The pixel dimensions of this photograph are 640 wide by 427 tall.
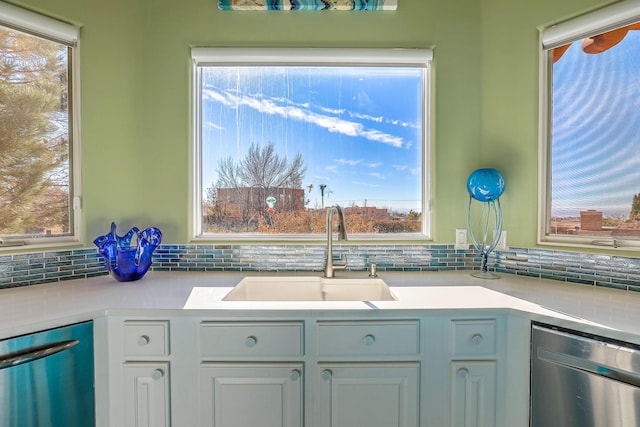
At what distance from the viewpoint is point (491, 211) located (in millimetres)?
1969

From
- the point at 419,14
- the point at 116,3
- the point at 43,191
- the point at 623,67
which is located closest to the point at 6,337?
the point at 43,191

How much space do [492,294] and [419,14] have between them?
167cm

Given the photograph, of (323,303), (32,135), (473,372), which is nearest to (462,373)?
(473,372)

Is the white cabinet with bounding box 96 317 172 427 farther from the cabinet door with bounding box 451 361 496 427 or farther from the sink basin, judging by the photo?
the cabinet door with bounding box 451 361 496 427

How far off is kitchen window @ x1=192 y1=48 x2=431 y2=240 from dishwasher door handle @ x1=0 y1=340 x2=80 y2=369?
93 cm

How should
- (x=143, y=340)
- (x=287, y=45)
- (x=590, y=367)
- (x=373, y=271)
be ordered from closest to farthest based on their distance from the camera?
(x=590, y=367) < (x=143, y=340) < (x=373, y=271) < (x=287, y=45)

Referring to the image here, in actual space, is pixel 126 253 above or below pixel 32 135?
below

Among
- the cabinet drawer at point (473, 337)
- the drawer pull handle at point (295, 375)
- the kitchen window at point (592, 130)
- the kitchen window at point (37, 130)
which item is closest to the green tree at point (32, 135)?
the kitchen window at point (37, 130)

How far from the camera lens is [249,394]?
1.30 meters

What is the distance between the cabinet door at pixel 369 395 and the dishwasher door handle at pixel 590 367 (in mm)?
486

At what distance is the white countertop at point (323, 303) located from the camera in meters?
1.18

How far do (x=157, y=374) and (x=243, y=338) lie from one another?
1.23 ft

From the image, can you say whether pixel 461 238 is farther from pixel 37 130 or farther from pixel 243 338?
pixel 37 130

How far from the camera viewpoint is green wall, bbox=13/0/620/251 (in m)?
1.90
